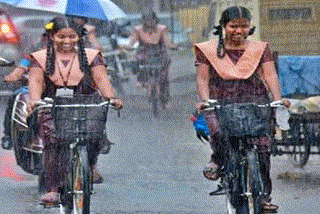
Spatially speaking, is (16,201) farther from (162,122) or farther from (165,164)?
(162,122)

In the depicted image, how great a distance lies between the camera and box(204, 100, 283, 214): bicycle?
820 centimetres

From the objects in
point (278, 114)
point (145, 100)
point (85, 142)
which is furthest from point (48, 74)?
point (145, 100)

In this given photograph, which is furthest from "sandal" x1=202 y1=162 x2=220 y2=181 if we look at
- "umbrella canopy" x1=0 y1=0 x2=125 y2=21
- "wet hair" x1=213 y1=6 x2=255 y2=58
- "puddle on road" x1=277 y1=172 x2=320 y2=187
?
"puddle on road" x1=277 y1=172 x2=320 y2=187

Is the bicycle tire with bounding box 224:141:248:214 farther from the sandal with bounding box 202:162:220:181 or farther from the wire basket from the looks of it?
the sandal with bounding box 202:162:220:181

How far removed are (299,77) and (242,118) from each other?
16.7 ft

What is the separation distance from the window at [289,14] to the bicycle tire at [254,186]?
14.2 meters

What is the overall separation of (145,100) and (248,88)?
45.4 feet

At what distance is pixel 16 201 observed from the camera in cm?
1073

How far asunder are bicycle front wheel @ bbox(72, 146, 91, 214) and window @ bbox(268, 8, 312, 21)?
14.1m

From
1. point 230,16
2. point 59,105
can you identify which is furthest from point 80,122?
point 230,16

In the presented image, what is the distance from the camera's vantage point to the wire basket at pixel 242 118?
323 inches

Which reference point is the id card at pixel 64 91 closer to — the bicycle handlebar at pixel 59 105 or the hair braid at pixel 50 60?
the hair braid at pixel 50 60

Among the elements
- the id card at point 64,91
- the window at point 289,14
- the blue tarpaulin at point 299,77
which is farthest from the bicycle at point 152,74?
the id card at point 64,91

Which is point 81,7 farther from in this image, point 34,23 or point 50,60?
point 34,23
